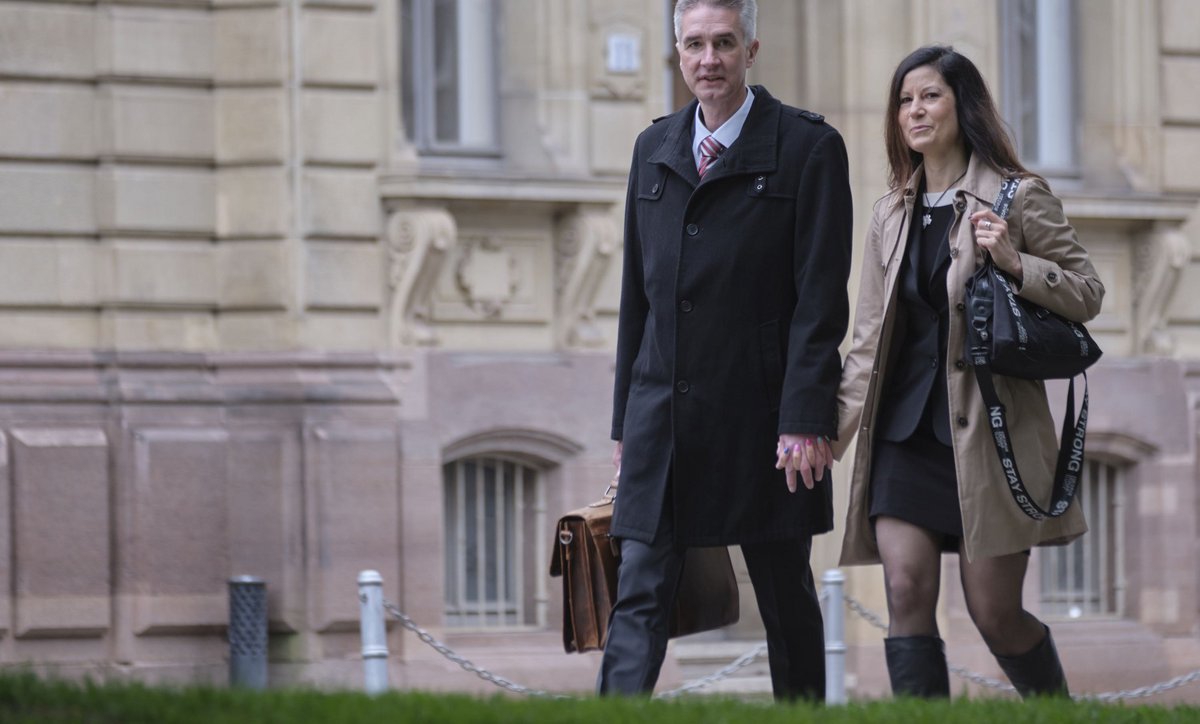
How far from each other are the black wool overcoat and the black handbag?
422 millimetres

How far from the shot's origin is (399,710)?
5.74 m

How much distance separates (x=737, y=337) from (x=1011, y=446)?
0.91 m

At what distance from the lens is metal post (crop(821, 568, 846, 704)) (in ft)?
36.1

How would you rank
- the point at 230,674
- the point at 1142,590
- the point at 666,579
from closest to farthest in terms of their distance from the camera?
the point at 666,579
the point at 230,674
the point at 1142,590

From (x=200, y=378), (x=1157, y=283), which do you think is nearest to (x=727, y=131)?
(x=200, y=378)

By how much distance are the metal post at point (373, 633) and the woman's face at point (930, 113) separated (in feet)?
12.4

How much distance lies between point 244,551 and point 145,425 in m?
0.87

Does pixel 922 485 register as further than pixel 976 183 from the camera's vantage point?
No

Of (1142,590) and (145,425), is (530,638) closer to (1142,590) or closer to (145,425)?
(145,425)

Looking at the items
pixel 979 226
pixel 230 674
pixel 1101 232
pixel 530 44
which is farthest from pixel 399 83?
pixel 979 226

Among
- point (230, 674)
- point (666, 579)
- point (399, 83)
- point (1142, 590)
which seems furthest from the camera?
point (1142, 590)

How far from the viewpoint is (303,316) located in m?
13.1

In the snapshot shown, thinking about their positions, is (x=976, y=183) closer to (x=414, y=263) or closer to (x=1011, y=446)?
(x=1011, y=446)

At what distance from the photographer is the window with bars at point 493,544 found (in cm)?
1374
